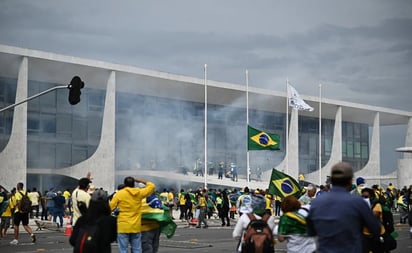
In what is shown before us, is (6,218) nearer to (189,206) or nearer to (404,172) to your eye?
(189,206)

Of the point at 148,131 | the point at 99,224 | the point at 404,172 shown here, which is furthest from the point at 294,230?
the point at 404,172

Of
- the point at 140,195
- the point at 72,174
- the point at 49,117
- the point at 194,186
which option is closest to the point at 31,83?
the point at 49,117

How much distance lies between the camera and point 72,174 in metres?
48.9

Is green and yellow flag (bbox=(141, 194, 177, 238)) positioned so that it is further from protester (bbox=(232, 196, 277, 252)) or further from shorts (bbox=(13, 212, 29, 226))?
shorts (bbox=(13, 212, 29, 226))

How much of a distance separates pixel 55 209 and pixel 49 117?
21852 millimetres

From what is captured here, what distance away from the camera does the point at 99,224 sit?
24.6 ft

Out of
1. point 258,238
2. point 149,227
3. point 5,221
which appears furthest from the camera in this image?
point 5,221

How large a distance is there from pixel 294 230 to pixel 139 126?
1862 inches

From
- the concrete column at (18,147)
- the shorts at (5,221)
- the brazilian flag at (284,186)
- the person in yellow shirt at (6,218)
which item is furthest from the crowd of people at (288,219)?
the concrete column at (18,147)

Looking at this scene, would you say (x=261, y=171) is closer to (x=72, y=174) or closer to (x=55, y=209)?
(x=72, y=174)

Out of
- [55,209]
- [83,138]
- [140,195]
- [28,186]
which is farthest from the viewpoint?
[83,138]

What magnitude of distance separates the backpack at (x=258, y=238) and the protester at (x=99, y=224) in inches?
55.0

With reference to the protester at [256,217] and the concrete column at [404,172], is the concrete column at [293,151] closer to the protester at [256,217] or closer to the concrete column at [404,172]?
the concrete column at [404,172]

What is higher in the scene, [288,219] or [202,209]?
[288,219]
